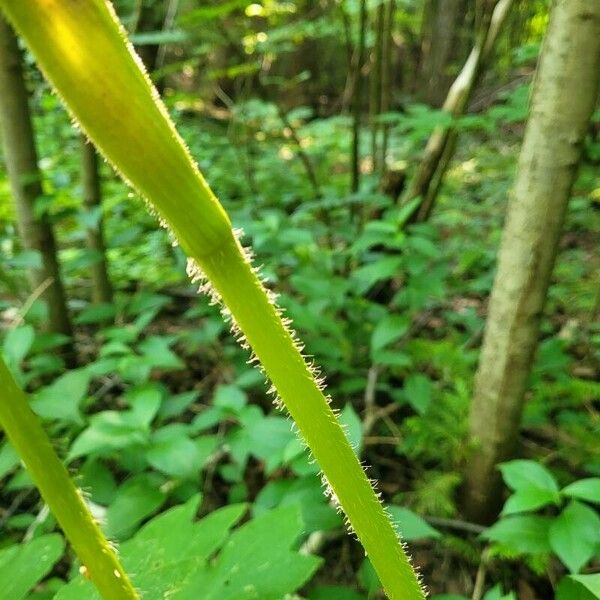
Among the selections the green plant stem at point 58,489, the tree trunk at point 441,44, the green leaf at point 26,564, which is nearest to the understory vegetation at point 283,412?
the green leaf at point 26,564

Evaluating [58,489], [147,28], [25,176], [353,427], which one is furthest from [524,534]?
[147,28]

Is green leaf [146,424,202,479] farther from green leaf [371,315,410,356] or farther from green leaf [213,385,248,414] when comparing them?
green leaf [371,315,410,356]

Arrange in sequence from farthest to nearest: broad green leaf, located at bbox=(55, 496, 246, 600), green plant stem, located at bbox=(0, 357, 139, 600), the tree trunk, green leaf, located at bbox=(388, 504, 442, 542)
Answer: the tree trunk → green leaf, located at bbox=(388, 504, 442, 542) → broad green leaf, located at bbox=(55, 496, 246, 600) → green plant stem, located at bbox=(0, 357, 139, 600)

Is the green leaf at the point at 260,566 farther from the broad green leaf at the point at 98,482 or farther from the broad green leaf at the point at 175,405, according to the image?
the broad green leaf at the point at 175,405

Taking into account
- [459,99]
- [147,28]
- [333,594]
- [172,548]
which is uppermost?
[147,28]

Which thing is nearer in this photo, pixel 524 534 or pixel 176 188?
pixel 176 188

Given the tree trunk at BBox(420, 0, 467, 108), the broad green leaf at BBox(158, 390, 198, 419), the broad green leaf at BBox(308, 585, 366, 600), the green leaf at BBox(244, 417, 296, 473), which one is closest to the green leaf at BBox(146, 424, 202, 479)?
the green leaf at BBox(244, 417, 296, 473)

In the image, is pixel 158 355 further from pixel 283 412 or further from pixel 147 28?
pixel 147 28
